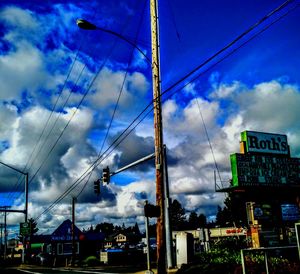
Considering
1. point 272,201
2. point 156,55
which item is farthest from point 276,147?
point 156,55

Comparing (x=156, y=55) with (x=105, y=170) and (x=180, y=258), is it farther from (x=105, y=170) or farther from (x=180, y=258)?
(x=180, y=258)

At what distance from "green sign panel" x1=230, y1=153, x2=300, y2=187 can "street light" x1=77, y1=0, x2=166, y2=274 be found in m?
11.7

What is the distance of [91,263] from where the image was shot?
3678cm

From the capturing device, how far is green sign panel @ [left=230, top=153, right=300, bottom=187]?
84.3ft

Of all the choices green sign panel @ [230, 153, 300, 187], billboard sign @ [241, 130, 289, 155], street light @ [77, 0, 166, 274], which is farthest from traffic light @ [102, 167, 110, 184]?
billboard sign @ [241, 130, 289, 155]

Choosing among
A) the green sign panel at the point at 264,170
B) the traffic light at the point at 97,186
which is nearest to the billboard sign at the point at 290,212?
the green sign panel at the point at 264,170

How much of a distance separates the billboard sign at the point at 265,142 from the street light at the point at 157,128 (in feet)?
42.5

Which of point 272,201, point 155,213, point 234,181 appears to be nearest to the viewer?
point 155,213

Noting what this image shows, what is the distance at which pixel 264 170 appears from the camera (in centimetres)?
2733

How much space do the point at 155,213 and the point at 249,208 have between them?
15019 millimetres

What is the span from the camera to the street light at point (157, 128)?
13.6 m

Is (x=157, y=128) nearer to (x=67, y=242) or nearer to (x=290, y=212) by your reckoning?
(x=290, y=212)

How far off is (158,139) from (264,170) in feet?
48.5

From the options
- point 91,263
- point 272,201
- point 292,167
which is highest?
point 292,167
